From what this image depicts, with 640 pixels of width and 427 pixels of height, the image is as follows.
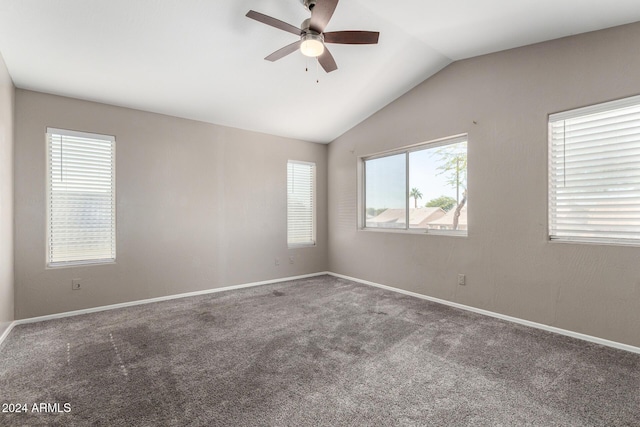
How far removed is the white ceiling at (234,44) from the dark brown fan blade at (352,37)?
42 cm

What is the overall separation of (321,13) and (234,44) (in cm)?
114

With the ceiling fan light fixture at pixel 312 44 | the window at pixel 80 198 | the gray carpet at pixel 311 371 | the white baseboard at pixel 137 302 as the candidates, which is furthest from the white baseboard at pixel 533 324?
the window at pixel 80 198

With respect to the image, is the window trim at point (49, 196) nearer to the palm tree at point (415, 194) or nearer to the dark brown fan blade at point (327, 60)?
the dark brown fan blade at point (327, 60)

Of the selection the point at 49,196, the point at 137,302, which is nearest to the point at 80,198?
the point at 49,196

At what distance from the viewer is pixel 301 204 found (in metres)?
5.74

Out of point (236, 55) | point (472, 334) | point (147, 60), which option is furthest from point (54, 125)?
point (472, 334)

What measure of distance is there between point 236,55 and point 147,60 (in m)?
0.88

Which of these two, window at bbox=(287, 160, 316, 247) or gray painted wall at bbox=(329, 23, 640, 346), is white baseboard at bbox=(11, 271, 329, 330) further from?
gray painted wall at bbox=(329, 23, 640, 346)

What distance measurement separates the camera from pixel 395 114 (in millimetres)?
4656

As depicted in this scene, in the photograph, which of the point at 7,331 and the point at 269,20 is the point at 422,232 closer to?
the point at 269,20

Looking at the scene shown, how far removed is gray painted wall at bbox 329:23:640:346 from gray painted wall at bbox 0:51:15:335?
4537mm

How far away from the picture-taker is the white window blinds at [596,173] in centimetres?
273

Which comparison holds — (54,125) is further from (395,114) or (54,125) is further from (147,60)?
(395,114)

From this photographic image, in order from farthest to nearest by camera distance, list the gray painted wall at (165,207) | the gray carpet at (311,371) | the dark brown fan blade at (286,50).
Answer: the gray painted wall at (165,207) < the dark brown fan blade at (286,50) < the gray carpet at (311,371)
